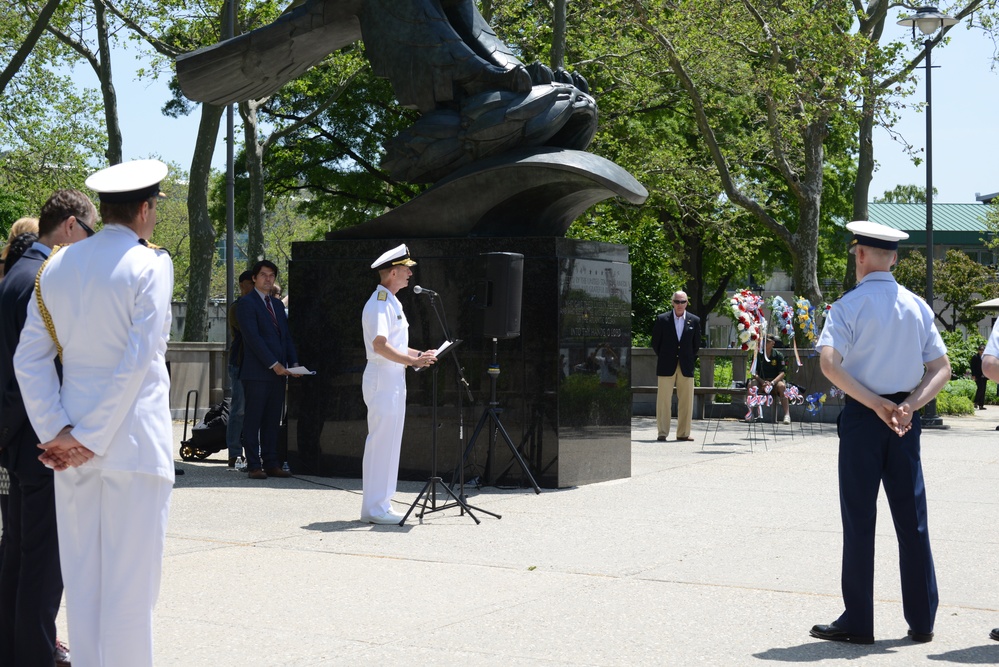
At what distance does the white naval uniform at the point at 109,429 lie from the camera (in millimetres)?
4324

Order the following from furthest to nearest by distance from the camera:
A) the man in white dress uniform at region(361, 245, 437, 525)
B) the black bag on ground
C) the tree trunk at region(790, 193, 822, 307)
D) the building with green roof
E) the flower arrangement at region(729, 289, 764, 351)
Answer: the building with green roof < the tree trunk at region(790, 193, 822, 307) < the flower arrangement at region(729, 289, 764, 351) < the black bag on ground < the man in white dress uniform at region(361, 245, 437, 525)

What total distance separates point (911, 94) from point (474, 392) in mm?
14122

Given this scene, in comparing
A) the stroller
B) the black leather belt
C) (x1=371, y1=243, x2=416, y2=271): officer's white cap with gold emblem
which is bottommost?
the stroller

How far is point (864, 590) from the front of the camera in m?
5.92

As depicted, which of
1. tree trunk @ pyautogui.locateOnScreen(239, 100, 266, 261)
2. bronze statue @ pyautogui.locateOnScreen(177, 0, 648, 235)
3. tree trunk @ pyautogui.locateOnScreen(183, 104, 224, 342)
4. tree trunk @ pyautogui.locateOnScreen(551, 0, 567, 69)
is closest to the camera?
bronze statue @ pyautogui.locateOnScreen(177, 0, 648, 235)

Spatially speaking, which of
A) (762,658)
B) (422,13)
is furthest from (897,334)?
(422,13)

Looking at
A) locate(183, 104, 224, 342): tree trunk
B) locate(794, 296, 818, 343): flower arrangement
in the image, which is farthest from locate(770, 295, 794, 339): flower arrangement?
locate(183, 104, 224, 342): tree trunk

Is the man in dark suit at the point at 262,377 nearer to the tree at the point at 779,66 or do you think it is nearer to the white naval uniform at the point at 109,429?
the white naval uniform at the point at 109,429

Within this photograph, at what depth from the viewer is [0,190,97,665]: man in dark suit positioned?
494 cm

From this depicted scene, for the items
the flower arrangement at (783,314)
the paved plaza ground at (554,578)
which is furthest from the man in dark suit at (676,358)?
the paved plaza ground at (554,578)

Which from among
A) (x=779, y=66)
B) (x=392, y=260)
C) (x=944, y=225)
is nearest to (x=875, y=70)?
(x=779, y=66)

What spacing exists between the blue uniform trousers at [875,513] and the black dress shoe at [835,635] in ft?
0.08

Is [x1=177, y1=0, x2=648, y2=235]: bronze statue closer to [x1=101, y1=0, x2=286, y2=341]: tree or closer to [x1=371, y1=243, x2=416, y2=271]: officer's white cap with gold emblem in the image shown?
[x1=371, y1=243, x2=416, y2=271]: officer's white cap with gold emblem

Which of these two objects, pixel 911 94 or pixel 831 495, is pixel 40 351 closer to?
pixel 831 495
